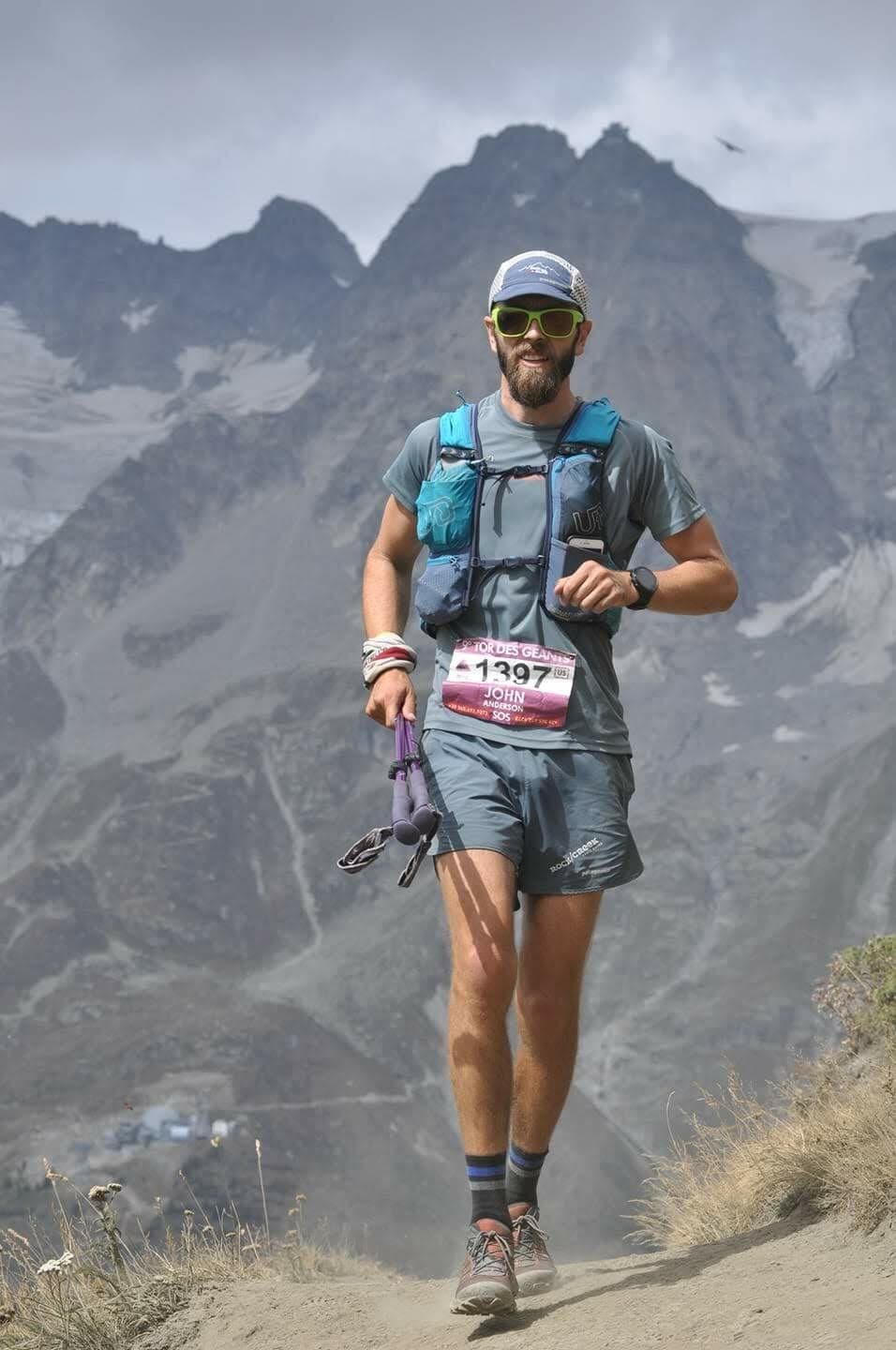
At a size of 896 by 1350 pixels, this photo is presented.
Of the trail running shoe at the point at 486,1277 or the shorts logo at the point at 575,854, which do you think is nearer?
the trail running shoe at the point at 486,1277

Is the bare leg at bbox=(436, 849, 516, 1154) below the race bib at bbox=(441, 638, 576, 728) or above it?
below

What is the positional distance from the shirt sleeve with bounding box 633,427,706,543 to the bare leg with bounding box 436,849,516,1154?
1208 millimetres

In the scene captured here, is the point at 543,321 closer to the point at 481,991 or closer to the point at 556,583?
the point at 556,583

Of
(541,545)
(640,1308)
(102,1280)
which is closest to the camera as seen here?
(640,1308)

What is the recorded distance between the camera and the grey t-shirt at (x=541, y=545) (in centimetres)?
500

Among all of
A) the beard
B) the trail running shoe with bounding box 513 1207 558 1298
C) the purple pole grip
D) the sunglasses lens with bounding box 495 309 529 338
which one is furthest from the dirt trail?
the sunglasses lens with bounding box 495 309 529 338

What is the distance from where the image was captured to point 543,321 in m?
5.14

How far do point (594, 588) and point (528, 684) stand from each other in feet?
1.23

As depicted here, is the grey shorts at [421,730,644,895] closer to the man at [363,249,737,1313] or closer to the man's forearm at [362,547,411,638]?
the man at [363,249,737,1313]

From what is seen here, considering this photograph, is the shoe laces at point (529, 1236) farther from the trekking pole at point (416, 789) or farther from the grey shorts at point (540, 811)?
the trekking pole at point (416, 789)

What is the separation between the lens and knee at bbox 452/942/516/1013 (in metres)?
4.63

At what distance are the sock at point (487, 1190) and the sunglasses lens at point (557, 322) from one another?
98.8 inches

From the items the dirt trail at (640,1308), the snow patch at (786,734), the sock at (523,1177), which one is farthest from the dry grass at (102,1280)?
the snow patch at (786,734)

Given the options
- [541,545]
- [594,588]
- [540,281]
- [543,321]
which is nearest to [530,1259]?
[594,588]
